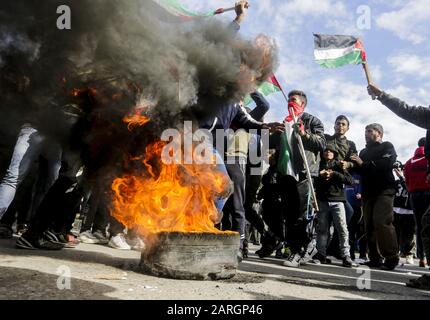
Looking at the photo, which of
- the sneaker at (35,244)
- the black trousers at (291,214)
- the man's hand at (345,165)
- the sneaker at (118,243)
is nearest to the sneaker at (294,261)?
the black trousers at (291,214)

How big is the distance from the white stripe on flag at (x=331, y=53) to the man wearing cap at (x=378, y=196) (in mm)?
1377

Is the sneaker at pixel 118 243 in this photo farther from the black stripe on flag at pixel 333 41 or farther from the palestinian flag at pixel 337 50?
the black stripe on flag at pixel 333 41

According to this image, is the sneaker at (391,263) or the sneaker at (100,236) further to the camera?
the sneaker at (100,236)

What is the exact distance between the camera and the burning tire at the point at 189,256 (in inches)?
142

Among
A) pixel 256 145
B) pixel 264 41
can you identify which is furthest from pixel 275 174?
pixel 264 41

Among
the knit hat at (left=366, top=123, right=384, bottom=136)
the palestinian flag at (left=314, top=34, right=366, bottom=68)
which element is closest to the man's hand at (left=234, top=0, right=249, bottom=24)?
the palestinian flag at (left=314, top=34, right=366, bottom=68)

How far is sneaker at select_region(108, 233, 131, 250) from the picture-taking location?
6.01 meters

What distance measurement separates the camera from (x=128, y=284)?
10.1 ft

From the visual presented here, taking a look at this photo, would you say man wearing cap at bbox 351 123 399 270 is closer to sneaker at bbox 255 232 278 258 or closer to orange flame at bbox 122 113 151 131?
sneaker at bbox 255 232 278 258

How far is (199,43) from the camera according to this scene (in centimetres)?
421
